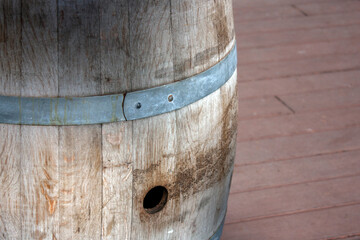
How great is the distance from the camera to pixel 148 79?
1.20m

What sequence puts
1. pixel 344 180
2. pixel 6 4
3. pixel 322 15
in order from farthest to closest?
pixel 322 15
pixel 344 180
pixel 6 4

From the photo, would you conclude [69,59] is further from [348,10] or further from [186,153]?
[348,10]

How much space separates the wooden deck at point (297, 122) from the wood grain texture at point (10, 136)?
865 mm

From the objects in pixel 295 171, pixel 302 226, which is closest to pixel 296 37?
pixel 295 171

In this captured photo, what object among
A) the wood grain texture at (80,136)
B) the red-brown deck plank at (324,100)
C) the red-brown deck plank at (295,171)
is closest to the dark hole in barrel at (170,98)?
the wood grain texture at (80,136)

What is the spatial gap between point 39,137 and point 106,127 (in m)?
0.13

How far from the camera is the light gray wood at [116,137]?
3.74 ft

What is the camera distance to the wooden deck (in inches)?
79.7

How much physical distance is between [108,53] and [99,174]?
245 millimetres

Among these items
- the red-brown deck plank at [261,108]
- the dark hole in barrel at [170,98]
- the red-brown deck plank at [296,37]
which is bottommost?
the red-brown deck plank at [261,108]

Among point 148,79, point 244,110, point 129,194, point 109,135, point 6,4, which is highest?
point 6,4

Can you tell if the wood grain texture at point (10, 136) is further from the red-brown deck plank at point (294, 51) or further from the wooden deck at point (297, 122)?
the red-brown deck plank at point (294, 51)

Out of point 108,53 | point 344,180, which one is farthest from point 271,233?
point 108,53

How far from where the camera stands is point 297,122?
2.53m
